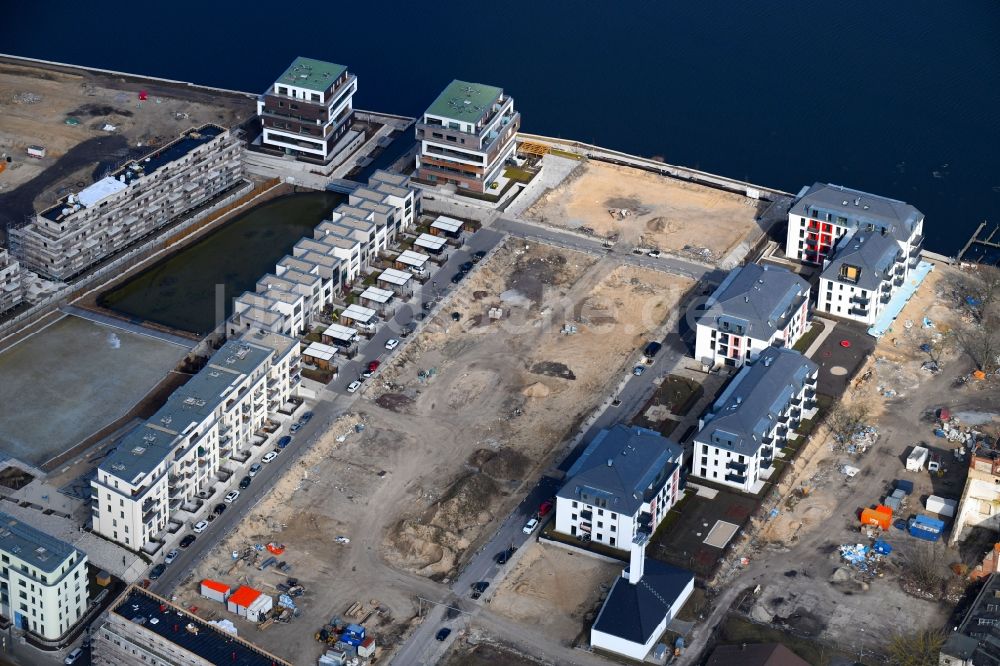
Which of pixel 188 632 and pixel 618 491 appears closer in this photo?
pixel 188 632

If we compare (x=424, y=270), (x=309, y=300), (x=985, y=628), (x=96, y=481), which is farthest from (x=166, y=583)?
(x=985, y=628)

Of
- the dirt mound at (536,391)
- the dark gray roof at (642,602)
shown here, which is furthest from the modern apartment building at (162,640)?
the dirt mound at (536,391)

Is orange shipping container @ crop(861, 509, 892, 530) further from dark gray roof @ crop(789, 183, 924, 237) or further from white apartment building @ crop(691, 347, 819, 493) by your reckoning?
dark gray roof @ crop(789, 183, 924, 237)

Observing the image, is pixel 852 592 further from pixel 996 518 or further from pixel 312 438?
pixel 312 438

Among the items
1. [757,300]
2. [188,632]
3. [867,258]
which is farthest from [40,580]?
[867,258]

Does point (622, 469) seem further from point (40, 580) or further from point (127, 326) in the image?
point (127, 326)

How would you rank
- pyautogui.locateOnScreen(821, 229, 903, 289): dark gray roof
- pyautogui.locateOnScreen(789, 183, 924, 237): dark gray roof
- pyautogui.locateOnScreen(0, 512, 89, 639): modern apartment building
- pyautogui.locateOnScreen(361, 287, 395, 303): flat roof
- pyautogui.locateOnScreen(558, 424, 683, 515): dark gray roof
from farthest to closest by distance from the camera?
pyautogui.locateOnScreen(789, 183, 924, 237): dark gray roof < pyautogui.locateOnScreen(361, 287, 395, 303): flat roof < pyautogui.locateOnScreen(821, 229, 903, 289): dark gray roof < pyautogui.locateOnScreen(558, 424, 683, 515): dark gray roof < pyautogui.locateOnScreen(0, 512, 89, 639): modern apartment building

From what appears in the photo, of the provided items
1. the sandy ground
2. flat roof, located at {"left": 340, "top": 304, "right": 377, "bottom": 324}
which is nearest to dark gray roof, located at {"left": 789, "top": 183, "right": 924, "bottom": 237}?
flat roof, located at {"left": 340, "top": 304, "right": 377, "bottom": 324}
